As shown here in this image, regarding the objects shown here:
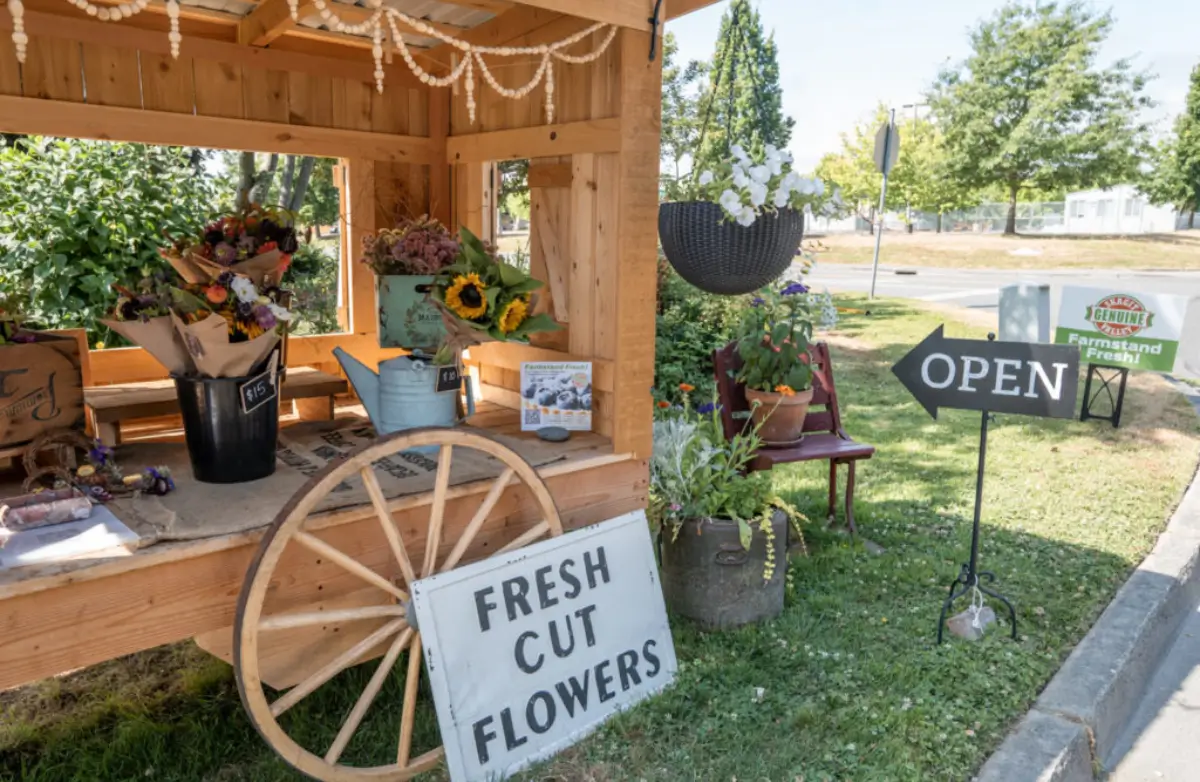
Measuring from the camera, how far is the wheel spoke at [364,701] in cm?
215

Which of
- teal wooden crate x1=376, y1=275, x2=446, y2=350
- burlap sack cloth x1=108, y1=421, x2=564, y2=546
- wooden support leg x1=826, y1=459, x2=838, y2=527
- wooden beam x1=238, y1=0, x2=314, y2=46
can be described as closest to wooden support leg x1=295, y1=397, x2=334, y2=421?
burlap sack cloth x1=108, y1=421, x2=564, y2=546

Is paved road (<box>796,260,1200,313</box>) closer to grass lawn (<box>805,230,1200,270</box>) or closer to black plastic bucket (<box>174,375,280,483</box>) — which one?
grass lawn (<box>805,230,1200,270</box>)

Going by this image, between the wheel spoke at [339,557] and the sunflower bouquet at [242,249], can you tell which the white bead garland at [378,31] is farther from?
the wheel spoke at [339,557]

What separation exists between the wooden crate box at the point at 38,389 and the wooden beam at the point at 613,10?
1.68 metres

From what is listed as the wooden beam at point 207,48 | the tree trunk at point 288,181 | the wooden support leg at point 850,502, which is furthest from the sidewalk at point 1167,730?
the tree trunk at point 288,181

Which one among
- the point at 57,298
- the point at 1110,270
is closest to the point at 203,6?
the point at 57,298

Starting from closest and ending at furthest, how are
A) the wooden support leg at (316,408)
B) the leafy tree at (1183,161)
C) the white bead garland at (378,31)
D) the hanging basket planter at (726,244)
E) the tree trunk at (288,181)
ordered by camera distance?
the white bead garland at (378,31) → the hanging basket planter at (726,244) → the wooden support leg at (316,408) → the tree trunk at (288,181) → the leafy tree at (1183,161)

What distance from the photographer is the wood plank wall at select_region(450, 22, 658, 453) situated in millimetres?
2852

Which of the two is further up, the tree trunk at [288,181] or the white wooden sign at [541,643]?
the tree trunk at [288,181]

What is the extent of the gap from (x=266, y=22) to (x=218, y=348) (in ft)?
5.23

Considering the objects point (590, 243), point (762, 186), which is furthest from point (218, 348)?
point (762, 186)

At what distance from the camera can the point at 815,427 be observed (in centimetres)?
441

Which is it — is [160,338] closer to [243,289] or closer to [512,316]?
[243,289]

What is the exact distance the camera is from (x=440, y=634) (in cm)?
228
